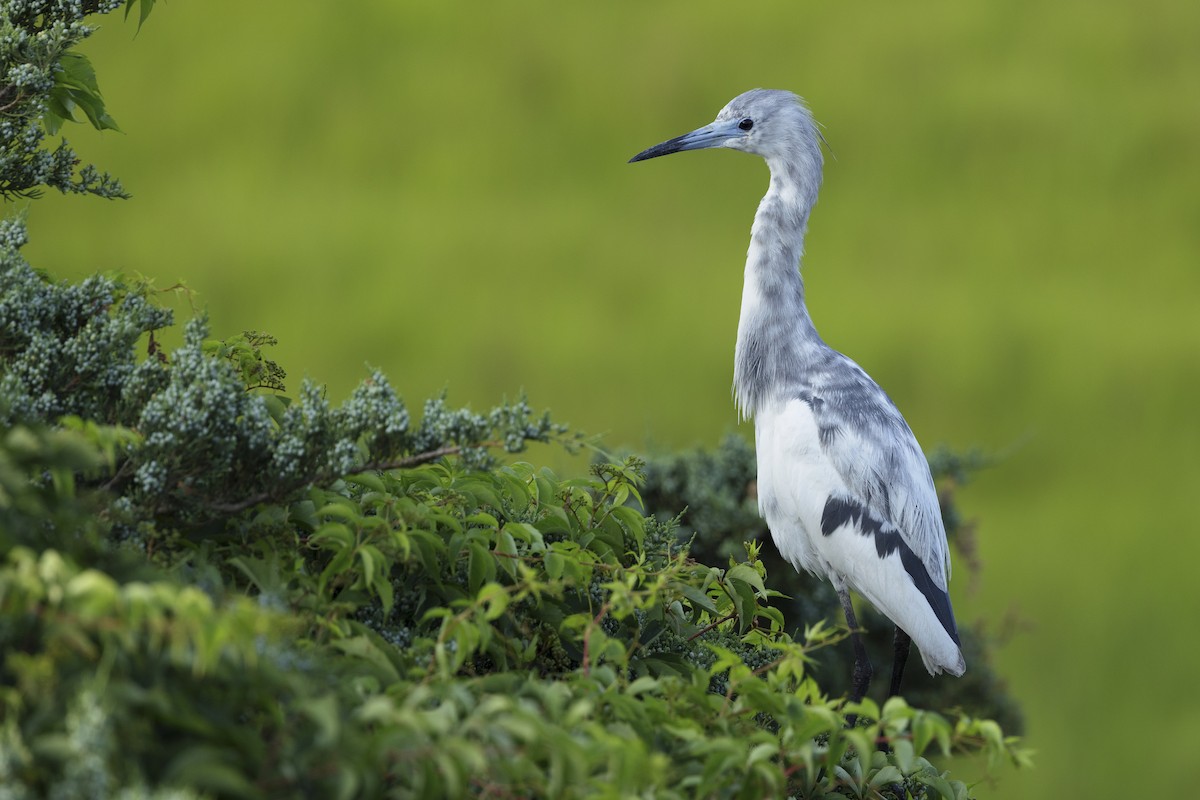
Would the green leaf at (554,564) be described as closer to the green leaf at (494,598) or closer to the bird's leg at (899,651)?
the green leaf at (494,598)

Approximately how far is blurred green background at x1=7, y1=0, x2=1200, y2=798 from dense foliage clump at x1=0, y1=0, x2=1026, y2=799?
25.4 feet

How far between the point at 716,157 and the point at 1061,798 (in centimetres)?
662

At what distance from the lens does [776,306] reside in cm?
479

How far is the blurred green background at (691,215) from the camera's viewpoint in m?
10.7

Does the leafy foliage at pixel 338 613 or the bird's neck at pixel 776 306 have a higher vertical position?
the bird's neck at pixel 776 306

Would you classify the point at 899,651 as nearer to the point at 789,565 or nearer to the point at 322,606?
the point at 789,565

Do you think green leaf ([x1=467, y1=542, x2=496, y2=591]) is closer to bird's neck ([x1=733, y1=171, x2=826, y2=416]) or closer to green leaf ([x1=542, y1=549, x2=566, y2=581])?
green leaf ([x1=542, y1=549, x2=566, y2=581])

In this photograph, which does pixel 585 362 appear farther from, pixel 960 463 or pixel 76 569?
pixel 76 569

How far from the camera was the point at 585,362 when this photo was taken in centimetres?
1101

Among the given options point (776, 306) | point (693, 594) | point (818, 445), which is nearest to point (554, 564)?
point (693, 594)

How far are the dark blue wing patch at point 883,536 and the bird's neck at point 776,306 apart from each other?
1.75 ft

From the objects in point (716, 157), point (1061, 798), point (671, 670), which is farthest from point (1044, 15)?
point (671, 670)

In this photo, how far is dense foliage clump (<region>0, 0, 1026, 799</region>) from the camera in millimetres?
1603

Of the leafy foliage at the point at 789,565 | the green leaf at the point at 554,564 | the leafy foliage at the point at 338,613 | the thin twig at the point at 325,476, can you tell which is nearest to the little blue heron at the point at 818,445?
the leafy foliage at the point at 338,613
